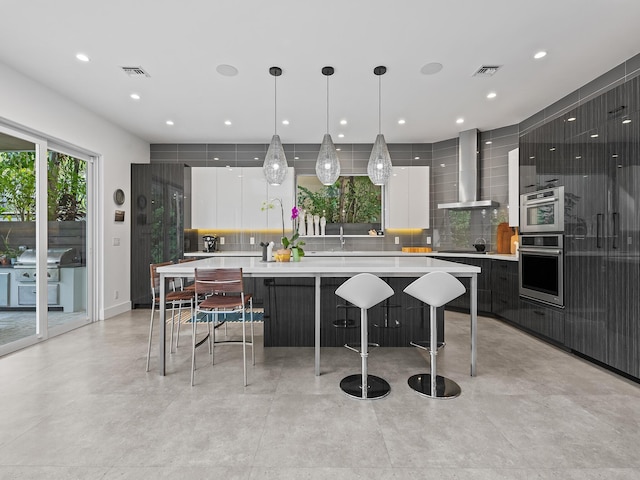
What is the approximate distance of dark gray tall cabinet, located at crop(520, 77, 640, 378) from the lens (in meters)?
2.46

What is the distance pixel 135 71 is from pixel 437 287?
3.44 m

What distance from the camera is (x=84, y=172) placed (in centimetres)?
436

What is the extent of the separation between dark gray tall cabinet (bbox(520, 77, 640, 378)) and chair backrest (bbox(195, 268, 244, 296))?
2.97m

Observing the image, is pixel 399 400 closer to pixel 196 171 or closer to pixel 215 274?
pixel 215 274

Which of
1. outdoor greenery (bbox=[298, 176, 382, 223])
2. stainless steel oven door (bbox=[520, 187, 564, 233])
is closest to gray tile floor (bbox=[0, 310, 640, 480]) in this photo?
stainless steel oven door (bbox=[520, 187, 564, 233])

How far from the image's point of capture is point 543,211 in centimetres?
339

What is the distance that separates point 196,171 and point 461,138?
439 cm

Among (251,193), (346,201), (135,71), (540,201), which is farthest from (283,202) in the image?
(540,201)

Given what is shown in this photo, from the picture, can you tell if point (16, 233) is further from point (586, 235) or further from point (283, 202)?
point (586, 235)

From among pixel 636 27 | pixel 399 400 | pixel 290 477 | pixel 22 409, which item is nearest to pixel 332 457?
pixel 290 477

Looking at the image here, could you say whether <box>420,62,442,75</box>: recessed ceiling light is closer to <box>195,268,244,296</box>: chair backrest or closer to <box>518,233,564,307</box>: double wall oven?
<box>518,233,564,307</box>: double wall oven

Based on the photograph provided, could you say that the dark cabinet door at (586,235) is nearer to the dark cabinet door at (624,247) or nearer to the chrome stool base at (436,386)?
the dark cabinet door at (624,247)

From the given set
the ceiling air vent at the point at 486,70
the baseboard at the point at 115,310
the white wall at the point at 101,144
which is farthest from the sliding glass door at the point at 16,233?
the ceiling air vent at the point at 486,70

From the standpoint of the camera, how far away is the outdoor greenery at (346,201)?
5.68 m
